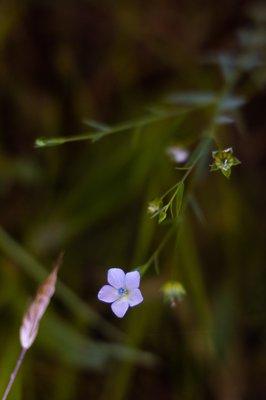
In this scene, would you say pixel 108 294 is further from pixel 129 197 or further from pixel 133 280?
pixel 129 197

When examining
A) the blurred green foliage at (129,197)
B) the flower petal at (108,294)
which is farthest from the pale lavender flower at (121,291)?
the blurred green foliage at (129,197)

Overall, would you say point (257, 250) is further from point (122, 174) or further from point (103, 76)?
point (103, 76)

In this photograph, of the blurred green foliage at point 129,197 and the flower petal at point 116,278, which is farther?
the blurred green foliage at point 129,197

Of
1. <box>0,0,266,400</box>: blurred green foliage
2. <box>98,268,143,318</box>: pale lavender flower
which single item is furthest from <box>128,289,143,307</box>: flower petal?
<box>0,0,266,400</box>: blurred green foliage

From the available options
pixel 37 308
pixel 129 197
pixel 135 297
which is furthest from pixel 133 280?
pixel 129 197

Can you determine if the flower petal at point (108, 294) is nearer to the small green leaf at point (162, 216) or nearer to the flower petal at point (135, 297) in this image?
the flower petal at point (135, 297)

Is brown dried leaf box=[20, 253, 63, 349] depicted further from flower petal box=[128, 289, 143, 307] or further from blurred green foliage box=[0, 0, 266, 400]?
blurred green foliage box=[0, 0, 266, 400]

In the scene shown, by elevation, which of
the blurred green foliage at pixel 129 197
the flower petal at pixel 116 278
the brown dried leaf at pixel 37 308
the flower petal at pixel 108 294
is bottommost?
the brown dried leaf at pixel 37 308
